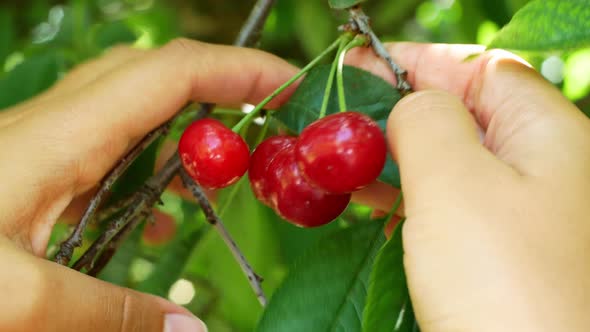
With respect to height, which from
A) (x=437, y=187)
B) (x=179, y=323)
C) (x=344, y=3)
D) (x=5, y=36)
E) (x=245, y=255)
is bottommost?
(x=245, y=255)

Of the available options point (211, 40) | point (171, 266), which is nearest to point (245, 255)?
point (171, 266)

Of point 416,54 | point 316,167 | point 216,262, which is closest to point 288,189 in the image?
point 316,167

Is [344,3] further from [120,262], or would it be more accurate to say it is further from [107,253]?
[120,262]

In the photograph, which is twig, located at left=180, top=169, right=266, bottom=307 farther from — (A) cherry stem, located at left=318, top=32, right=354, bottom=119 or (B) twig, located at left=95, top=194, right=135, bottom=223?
(A) cherry stem, located at left=318, top=32, right=354, bottom=119

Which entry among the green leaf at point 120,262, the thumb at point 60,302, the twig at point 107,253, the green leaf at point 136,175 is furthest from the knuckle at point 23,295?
the green leaf at point 120,262

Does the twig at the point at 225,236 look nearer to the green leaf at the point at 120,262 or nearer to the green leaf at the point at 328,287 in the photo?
the green leaf at the point at 328,287

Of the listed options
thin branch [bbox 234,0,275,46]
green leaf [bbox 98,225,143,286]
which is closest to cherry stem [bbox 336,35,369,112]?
thin branch [bbox 234,0,275,46]
